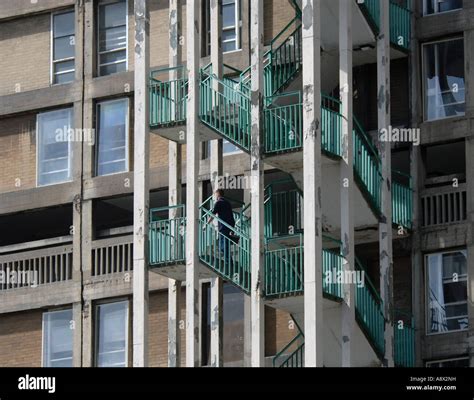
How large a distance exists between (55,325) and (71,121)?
18.7ft

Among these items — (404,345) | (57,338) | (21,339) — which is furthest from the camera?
(21,339)

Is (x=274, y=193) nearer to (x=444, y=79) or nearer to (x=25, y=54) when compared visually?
(x=444, y=79)

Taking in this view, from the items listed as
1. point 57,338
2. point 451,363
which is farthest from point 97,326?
point 451,363

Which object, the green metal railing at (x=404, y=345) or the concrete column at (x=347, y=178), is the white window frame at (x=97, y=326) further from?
the concrete column at (x=347, y=178)

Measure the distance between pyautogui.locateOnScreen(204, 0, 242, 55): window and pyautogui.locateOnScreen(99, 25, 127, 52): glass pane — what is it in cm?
287

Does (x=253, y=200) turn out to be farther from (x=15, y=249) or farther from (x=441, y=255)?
(x=15, y=249)

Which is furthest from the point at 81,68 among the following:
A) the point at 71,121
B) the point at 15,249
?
the point at 15,249

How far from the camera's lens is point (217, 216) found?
4650 centimetres

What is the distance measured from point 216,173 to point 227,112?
307cm

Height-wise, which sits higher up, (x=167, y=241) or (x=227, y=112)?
(x=227, y=112)

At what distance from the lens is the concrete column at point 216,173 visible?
159 ft

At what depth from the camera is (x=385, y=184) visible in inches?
1948

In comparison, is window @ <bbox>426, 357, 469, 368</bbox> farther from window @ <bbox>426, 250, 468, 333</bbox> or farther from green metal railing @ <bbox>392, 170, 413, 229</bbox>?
green metal railing @ <bbox>392, 170, 413, 229</bbox>

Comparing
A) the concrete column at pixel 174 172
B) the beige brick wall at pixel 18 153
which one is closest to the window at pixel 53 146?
the beige brick wall at pixel 18 153
